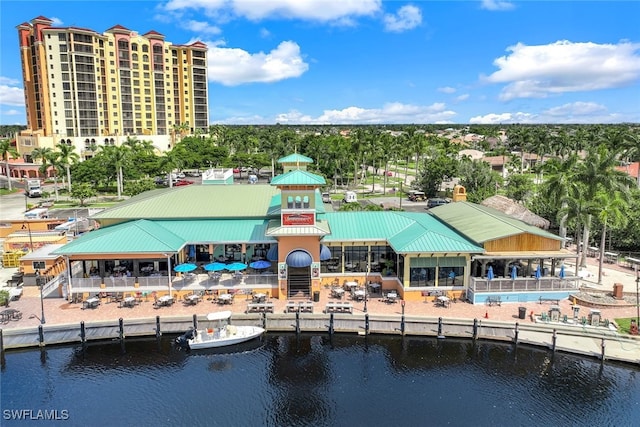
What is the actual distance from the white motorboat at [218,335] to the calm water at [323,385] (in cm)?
64

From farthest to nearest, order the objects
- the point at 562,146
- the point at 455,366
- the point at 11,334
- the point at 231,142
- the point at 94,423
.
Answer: the point at 231,142, the point at 562,146, the point at 11,334, the point at 455,366, the point at 94,423

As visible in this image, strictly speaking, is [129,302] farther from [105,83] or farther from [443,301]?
[105,83]

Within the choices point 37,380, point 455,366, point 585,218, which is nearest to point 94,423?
point 37,380

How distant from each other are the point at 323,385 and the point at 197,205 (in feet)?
77.5

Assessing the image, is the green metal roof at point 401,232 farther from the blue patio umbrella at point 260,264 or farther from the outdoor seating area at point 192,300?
the outdoor seating area at point 192,300

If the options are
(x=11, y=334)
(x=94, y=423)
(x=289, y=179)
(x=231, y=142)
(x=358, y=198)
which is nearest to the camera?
(x=94, y=423)

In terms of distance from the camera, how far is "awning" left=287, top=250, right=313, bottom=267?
122ft

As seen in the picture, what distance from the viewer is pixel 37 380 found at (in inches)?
1098

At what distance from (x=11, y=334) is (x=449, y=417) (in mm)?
28591

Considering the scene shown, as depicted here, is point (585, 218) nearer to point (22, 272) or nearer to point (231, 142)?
point (22, 272)

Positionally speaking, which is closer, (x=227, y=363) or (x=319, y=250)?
(x=227, y=363)

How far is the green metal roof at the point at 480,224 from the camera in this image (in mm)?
37719

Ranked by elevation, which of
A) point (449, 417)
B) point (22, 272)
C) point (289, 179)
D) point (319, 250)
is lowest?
point (449, 417)

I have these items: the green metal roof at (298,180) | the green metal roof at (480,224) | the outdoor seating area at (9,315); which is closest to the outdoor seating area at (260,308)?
the green metal roof at (298,180)
